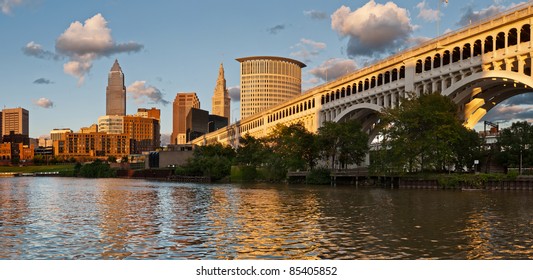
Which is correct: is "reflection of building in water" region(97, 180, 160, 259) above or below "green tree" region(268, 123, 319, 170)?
below

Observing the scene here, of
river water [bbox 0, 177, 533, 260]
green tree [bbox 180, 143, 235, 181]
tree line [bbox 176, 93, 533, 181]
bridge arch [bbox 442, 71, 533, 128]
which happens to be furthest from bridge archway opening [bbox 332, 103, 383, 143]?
river water [bbox 0, 177, 533, 260]

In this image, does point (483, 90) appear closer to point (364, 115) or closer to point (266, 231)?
point (364, 115)

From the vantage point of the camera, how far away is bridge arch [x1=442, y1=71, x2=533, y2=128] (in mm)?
75250

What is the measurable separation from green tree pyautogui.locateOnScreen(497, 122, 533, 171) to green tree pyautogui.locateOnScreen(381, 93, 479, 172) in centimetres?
566

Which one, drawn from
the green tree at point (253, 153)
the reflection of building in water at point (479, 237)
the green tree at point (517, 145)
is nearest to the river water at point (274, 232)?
the reflection of building in water at point (479, 237)

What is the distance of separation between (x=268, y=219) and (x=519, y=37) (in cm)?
4901

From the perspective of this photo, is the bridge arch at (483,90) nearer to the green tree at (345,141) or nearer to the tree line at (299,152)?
the green tree at (345,141)

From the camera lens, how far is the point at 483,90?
88.9 m

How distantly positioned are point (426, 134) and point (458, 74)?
35.8 feet

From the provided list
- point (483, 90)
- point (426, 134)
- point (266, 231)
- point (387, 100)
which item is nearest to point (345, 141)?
point (387, 100)

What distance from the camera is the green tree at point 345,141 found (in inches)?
4222

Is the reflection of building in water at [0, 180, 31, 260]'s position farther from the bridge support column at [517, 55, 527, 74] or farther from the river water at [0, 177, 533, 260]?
the bridge support column at [517, 55, 527, 74]

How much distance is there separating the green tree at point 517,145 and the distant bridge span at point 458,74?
6.29 m
